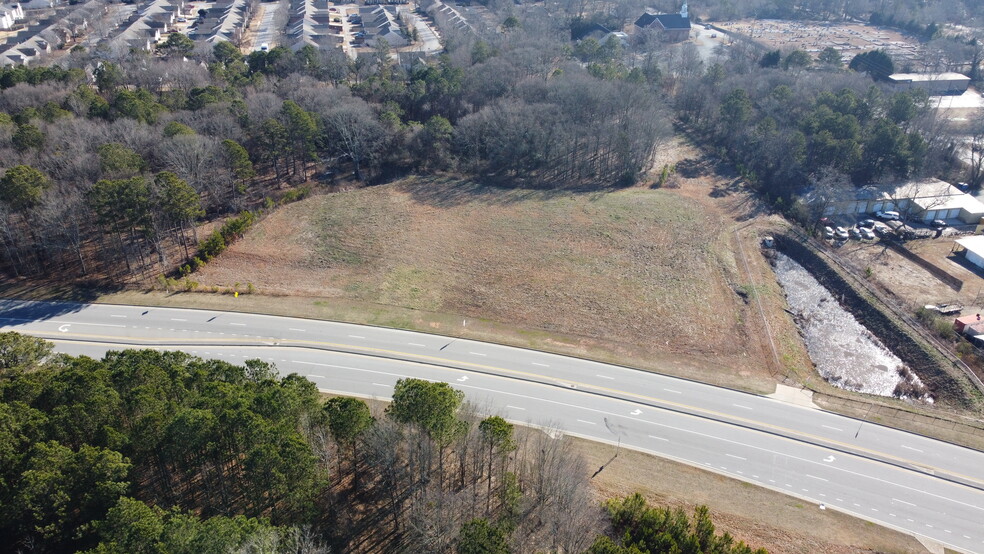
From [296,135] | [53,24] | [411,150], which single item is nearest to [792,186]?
[411,150]

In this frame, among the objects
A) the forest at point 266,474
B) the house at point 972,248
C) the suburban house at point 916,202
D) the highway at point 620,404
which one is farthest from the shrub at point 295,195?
the house at point 972,248

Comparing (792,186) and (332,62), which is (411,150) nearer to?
(332,62)

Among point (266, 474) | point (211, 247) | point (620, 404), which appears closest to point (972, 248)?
point (620, 404)

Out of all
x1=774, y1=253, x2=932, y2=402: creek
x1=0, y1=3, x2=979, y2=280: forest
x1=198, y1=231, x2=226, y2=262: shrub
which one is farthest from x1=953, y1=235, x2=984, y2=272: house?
x1=198, y1=231, x2=226, y2=262: shrub

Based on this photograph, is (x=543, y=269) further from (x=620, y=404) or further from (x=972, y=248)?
(x=972, y=248)

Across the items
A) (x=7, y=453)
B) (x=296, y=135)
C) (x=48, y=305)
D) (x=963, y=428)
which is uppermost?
(x=296, y=135)

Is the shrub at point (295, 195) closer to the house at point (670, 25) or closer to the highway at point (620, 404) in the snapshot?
the highway at point (620, 404)
